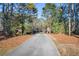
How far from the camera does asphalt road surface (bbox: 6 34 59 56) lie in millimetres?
6312

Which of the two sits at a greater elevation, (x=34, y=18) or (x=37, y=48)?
(x=34, y=18)

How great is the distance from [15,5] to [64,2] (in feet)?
2.36

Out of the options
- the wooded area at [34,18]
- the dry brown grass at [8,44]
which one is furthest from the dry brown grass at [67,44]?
the dry brown grass at [8,44]

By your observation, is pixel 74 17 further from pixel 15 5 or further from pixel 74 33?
pixel 15 5

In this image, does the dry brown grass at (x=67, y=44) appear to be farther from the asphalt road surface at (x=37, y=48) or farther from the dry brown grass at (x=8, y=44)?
the dry brown grass at (x=8, y=44)

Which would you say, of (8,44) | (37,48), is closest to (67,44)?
(37,48)

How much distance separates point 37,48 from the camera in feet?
20.9

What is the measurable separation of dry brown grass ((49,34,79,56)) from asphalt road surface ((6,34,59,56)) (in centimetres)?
8

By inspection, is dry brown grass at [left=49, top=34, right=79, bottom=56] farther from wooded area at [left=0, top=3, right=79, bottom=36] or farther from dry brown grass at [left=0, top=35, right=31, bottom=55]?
dry brown grass at [left=0, top=35, right=31, bottom=55]

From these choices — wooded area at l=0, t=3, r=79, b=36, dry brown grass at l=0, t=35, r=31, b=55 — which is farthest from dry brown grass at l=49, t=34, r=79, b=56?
dry brown grass at l=0, t=35, r=31, b=55

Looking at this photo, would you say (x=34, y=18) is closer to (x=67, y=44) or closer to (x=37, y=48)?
(x=37, y=48)

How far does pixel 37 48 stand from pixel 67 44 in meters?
0.44

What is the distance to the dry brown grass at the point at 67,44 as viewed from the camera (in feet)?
20.7

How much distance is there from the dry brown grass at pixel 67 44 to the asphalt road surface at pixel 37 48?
82 millimetres
